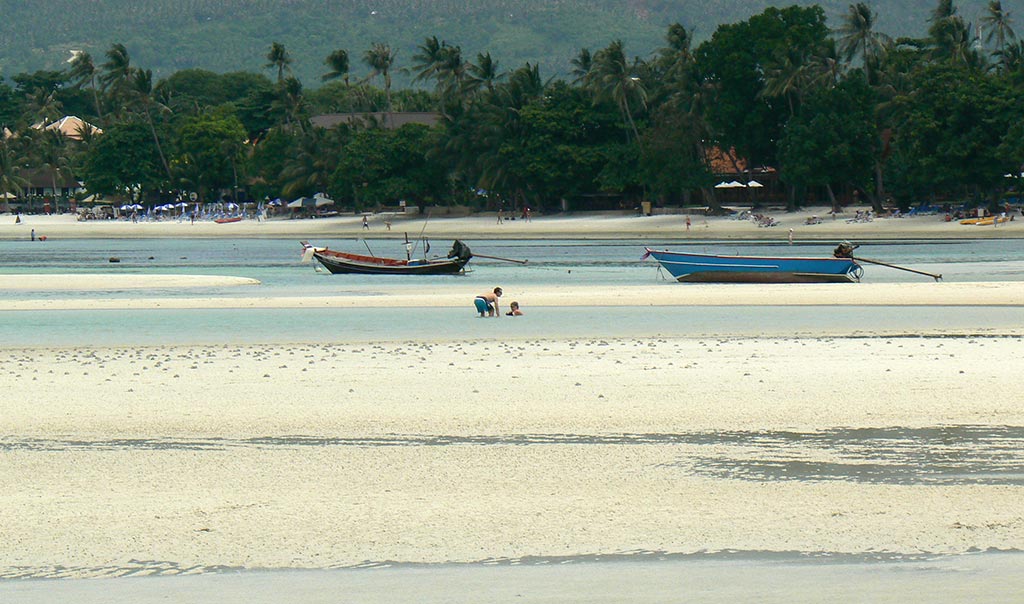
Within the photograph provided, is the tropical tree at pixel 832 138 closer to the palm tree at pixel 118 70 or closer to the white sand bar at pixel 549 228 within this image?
the white sand bar at pixel 549 228

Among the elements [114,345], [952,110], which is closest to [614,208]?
[952,110]

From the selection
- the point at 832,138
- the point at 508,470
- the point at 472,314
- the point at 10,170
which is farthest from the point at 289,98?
the point at 508,470

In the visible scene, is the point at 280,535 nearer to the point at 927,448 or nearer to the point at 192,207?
the point at 927,448

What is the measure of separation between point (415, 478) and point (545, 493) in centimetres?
114

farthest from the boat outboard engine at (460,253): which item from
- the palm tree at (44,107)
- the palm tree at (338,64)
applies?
the palm tree at (44,107)

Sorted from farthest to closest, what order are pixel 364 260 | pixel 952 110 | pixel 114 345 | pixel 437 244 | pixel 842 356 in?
1. pixel 437 244
2. pixel 952 110
3. pixel 364 260
4. pixel 114 345
5. pixel 842 356

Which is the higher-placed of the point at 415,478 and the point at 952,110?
the point at 952,110

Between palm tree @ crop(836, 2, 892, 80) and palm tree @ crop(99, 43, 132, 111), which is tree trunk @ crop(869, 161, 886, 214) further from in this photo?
palm tree @ crop(99, 43, 132, 111)

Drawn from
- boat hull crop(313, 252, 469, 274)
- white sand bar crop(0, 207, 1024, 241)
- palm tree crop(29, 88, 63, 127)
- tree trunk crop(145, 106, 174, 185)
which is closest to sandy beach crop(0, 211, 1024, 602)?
boat hull crop(313, 252, 469, 274)

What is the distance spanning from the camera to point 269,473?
10.7 meters

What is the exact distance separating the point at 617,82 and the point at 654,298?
5911 cm

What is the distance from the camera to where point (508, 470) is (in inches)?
420

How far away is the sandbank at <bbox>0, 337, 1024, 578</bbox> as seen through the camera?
8570 millimetres

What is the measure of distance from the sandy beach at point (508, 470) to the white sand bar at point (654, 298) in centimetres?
1134
